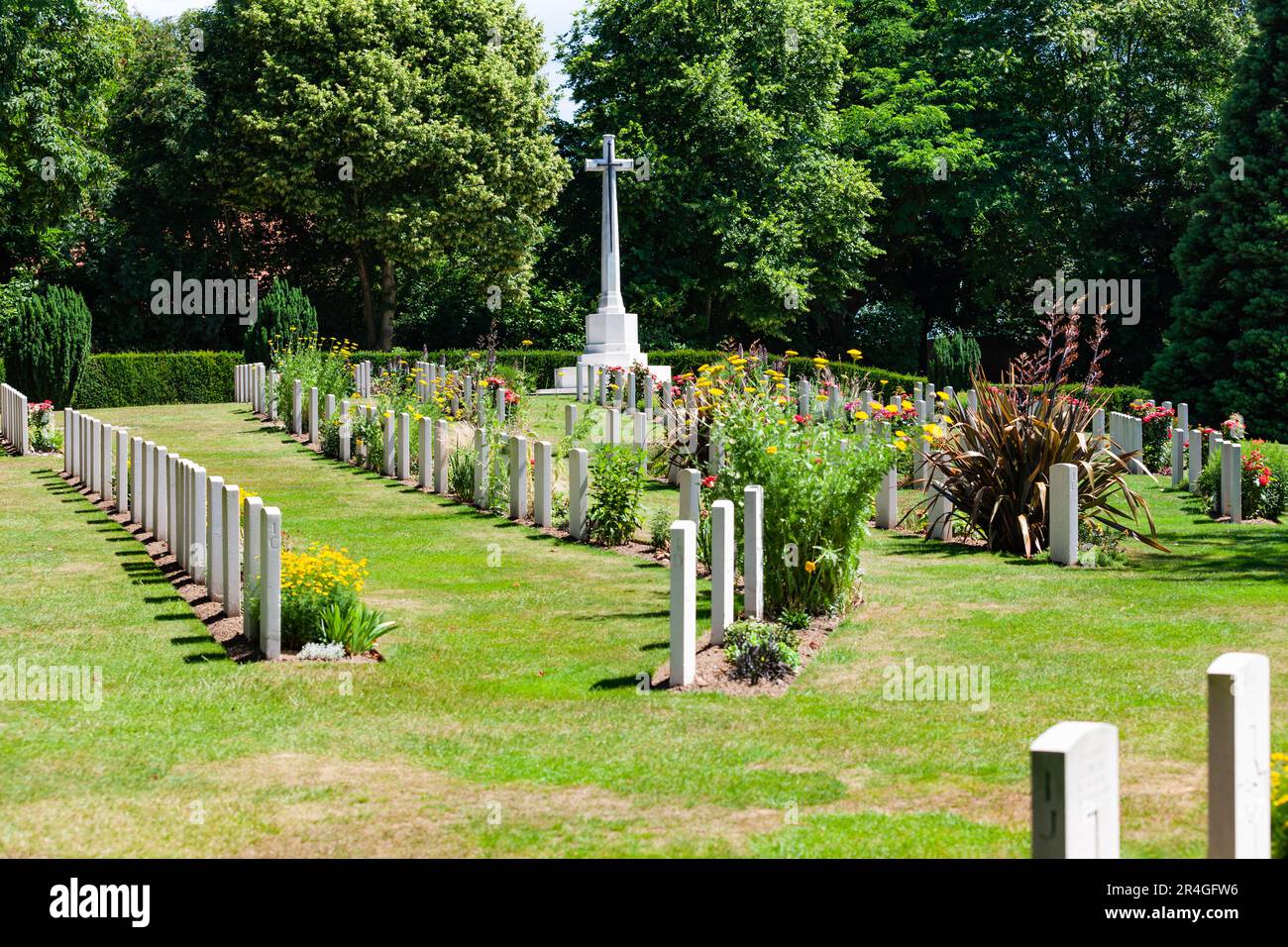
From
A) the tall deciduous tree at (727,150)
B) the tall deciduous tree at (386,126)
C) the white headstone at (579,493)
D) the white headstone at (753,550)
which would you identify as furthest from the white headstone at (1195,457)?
the tall deciduous tree at (386,126)

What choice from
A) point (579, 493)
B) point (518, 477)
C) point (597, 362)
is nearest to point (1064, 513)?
point (579, 493)

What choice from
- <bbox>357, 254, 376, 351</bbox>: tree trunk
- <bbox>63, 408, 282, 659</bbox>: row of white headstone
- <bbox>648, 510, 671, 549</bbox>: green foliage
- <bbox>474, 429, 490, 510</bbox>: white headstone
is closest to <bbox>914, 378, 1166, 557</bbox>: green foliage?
<bbox>648, 510, 671, 549</bbox>: green foliage

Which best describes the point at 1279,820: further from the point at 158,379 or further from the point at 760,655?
the point at 158,379

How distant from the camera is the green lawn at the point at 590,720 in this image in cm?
621

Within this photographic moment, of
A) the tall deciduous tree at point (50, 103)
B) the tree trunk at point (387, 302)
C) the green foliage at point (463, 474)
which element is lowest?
the green foliage at point (463, 474)

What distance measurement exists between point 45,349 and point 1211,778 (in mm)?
27491

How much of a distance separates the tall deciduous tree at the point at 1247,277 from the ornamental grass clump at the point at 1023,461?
48.8 feet

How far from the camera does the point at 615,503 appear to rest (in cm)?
1509

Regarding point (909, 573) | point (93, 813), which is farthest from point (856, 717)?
point (909, 573)

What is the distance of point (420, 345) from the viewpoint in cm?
4659

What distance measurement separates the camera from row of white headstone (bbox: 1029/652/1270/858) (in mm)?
3451

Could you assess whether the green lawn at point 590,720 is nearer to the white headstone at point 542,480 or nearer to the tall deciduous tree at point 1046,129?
the white headstone at point 542,480
